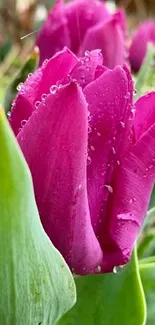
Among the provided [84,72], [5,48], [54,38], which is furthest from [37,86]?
[5,48]

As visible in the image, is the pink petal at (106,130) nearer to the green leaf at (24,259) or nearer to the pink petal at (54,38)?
the green leaf at (24,259)

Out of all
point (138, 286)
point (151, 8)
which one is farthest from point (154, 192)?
point (151, 8)

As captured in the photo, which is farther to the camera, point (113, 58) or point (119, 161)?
point (113, 58)

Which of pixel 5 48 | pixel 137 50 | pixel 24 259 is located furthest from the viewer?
pixel 5 48

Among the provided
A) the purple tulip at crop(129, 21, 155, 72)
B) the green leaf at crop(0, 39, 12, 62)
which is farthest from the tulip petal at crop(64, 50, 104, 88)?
the green leaf at crop(0, 39, 12, 62)

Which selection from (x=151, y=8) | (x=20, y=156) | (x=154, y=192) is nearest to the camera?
(x=20, y=156)

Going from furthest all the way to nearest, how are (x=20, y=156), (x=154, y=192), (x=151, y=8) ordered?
(x=151, y=8), (x=154, y=192), (x=20, y=156)

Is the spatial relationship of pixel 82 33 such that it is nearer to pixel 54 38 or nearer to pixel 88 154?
pixel 54 38

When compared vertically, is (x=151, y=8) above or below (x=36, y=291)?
below

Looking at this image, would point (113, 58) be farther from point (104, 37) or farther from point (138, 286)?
point (138, 286)
